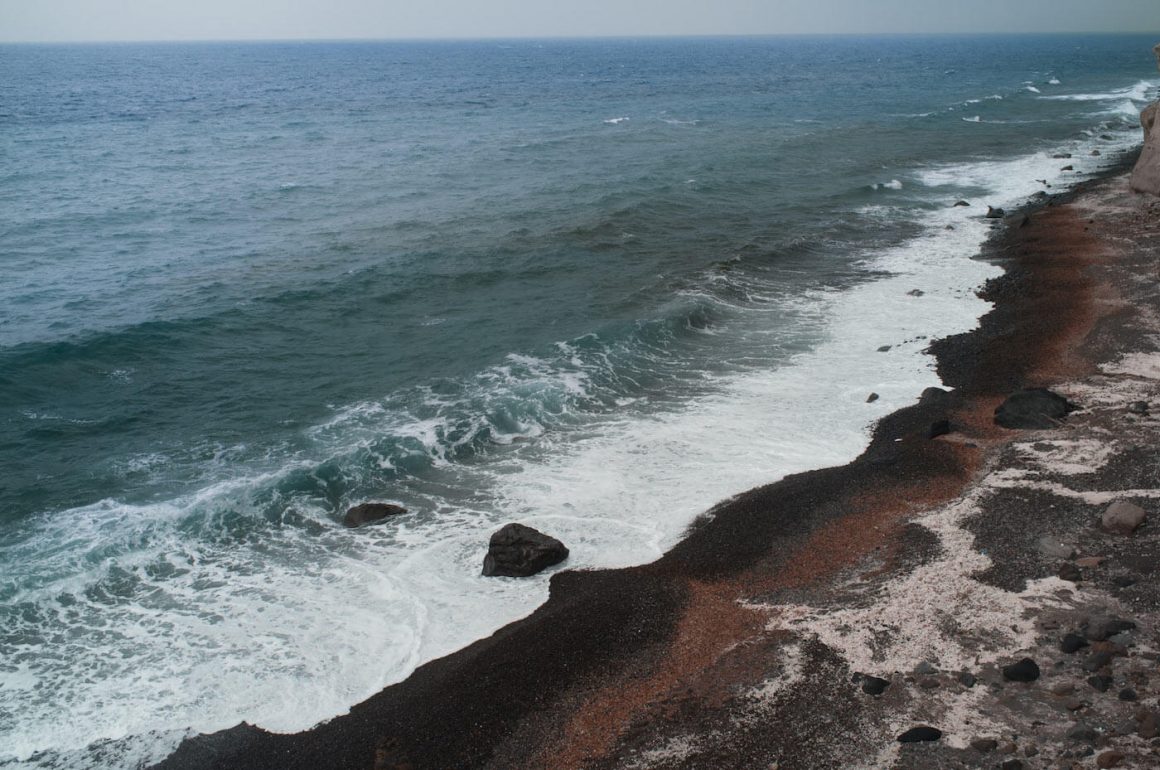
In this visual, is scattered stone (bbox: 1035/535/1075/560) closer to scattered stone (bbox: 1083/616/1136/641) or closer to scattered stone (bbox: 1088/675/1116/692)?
scattered stone (bbox: 1083/616/1136/641)

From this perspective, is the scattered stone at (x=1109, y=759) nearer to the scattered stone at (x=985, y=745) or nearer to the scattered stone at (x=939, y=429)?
the scattered stone at (x=985, y=745)

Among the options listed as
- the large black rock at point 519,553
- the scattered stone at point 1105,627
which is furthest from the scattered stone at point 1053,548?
the large black rock at point 519,553

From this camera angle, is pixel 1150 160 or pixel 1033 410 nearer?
pixel 1033 410

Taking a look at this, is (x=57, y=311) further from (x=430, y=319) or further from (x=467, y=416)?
(x=467, y=416)

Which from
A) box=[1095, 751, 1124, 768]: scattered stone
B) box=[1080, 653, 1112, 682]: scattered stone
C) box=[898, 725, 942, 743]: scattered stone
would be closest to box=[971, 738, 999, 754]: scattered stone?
box=[898, 725, 942, 743]: scattered stone

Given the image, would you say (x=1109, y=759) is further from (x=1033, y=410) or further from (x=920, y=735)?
(x=1033, y=410)

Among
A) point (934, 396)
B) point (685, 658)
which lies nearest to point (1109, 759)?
point (685, 658)
